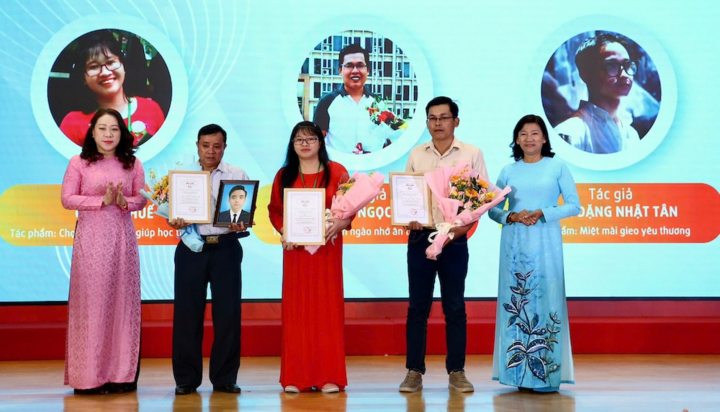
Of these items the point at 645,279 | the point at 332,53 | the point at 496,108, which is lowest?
the point at 645,279

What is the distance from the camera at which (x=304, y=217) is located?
383 centimetres

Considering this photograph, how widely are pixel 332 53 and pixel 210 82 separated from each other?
88cm

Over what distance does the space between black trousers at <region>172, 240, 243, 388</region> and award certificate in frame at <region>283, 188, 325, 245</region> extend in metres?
0.42

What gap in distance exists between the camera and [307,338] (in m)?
3.98

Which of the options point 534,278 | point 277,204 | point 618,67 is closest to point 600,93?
point 618,67

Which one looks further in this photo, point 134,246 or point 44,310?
point 44,310

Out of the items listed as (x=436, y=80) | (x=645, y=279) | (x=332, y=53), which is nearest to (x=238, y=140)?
(x=332, y=53)

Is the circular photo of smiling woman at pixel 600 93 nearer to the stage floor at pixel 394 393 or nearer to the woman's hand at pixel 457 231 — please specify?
the stage floor at pixel 394 393

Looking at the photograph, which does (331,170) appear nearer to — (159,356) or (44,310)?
(159,356)

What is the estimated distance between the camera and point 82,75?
17.3 ft

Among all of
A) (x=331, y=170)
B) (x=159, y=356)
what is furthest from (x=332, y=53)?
(x=159, y=356)

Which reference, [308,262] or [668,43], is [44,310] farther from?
[668,43]

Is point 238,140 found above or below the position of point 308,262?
above

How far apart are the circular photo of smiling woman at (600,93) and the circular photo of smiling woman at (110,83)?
2.74 m
